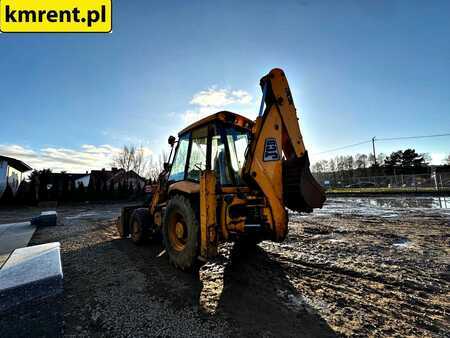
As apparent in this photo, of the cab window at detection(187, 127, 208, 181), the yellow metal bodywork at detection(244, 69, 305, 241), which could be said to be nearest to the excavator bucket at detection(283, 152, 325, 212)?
the yellow metal bodywork at detection(244, 69, 305, 241)

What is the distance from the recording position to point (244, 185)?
3662 mm

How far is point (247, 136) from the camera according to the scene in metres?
4.02

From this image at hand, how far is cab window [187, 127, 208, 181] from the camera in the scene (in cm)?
389

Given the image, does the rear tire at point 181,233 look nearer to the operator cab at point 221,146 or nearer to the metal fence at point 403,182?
the operator cab at point 221,146

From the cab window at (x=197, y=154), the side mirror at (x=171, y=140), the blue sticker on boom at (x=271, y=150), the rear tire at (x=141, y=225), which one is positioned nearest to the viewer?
the blue sticker on boom at (x=271, y=150)

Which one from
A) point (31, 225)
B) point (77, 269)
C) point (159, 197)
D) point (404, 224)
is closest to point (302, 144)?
point (159, 197)

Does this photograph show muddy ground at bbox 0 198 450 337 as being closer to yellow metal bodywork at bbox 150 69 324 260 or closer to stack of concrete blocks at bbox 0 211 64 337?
stack of concrete blocks at bbox 0 211 64 337

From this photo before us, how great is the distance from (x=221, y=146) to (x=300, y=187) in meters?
1.39

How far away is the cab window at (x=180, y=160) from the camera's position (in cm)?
441

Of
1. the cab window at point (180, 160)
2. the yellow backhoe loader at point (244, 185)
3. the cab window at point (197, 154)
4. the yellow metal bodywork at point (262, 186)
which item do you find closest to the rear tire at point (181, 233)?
the yellow backhoe loader at point (244, 185)

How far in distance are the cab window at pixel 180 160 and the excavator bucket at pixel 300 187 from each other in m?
1.95

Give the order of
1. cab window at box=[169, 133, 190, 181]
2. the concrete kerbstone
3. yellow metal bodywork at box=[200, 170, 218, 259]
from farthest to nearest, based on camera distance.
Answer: cab window at box=[169, 133, 190, 181], yellow metal bodywork at box=[200, 170, 218, 259], the concrete kerbstone

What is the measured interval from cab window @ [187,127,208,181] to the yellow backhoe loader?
3 centimetres

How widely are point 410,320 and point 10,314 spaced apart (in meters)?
3.43
